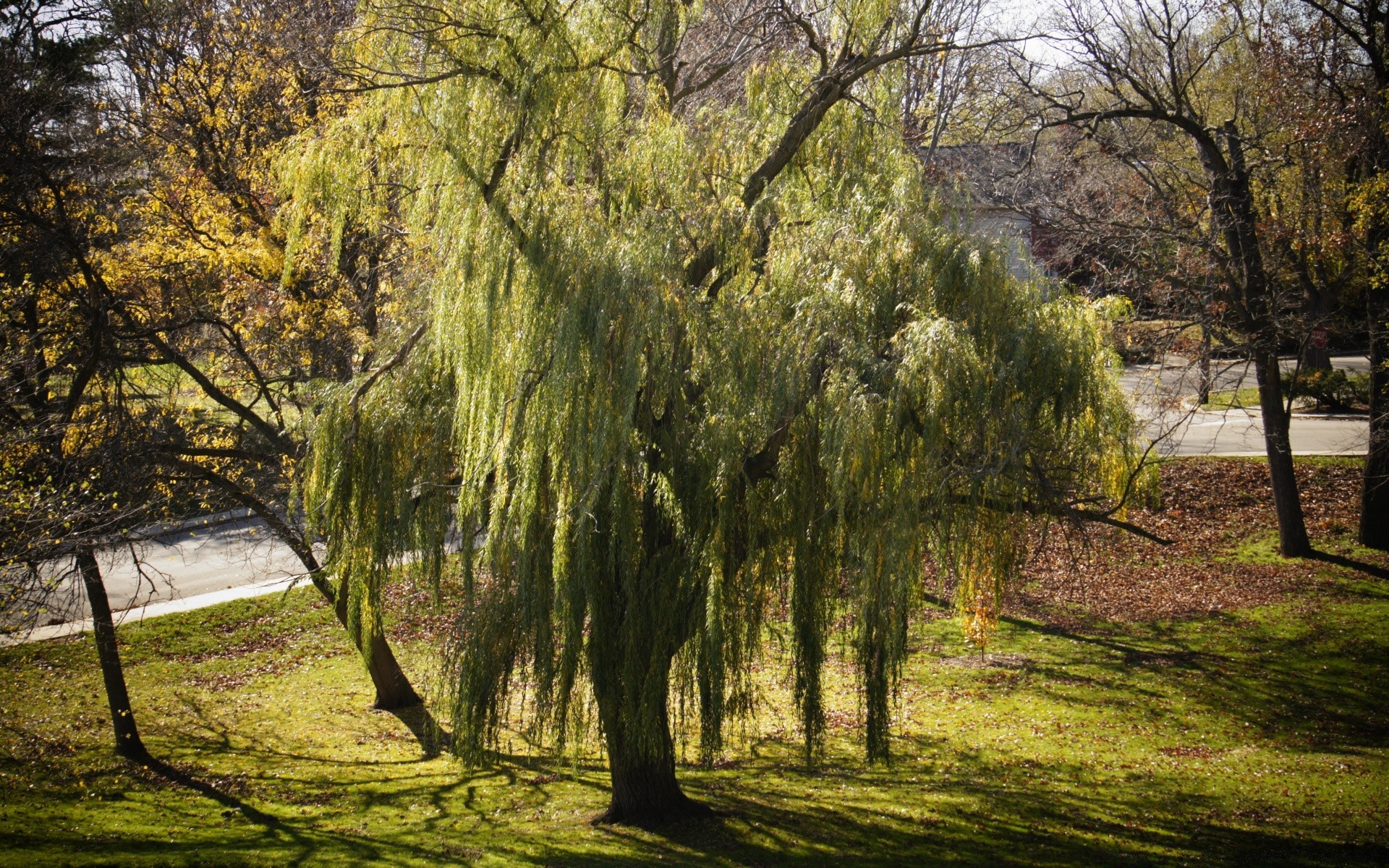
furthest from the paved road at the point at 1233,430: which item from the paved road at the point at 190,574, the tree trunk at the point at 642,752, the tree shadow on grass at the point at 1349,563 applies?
the paved road at the point at 190,574

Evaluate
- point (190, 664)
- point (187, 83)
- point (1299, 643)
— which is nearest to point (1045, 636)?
point (1299, 643)

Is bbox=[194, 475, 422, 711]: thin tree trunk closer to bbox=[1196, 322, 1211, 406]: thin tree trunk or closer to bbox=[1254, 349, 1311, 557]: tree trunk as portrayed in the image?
bbox=[1196, 322, 1211, 406]: thin tree trunk

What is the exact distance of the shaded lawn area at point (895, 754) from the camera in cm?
851

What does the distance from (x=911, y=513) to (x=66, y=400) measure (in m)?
8.05

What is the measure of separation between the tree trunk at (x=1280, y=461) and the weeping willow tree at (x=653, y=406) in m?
9.30

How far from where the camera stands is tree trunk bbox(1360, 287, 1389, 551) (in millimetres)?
14555

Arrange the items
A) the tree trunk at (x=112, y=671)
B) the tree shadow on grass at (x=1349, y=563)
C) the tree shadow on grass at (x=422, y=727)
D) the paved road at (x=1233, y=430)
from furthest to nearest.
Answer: the paved road at (x=1233, y=430) → the tree shadow on grass at (x=1349, y=563) → the tree shadow on grass at (x=422, y=727) → the tree trunk at (x=112, y=671)

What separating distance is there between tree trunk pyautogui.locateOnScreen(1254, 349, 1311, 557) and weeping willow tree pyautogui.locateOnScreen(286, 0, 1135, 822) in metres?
9.30

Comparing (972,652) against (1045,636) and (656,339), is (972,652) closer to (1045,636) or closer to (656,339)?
(1045,636)

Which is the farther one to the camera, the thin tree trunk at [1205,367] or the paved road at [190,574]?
the paved road at [190,574]

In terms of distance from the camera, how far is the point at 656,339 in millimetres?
6977

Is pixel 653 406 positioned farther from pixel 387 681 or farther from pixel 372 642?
pixel 387 681

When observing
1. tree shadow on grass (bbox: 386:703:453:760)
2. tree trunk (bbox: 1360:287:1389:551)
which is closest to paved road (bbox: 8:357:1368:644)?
tree trunk (bbox: 1360:287:1389:551)

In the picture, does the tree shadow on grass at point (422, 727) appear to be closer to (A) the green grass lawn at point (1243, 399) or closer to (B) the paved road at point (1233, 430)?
(B) the paved road at point (1233, 430)
